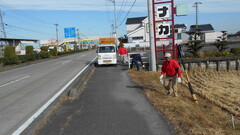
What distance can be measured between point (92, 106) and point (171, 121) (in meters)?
2.49

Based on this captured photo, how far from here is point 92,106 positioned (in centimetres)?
621

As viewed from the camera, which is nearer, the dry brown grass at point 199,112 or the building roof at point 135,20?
the dry brown grass at point 199,112

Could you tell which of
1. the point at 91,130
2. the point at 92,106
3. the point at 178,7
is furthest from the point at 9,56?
the point at 91,130

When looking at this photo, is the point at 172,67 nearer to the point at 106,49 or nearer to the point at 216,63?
the point at 216,63

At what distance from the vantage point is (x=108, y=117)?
5203 millimetres

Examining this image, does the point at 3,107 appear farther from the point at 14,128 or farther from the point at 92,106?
the point at 92,106

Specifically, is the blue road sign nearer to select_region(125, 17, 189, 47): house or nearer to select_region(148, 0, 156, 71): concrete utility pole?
select_region(125, 17, 189, 47): house

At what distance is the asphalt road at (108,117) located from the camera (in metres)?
4.39

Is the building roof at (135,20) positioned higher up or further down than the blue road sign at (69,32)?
higher up

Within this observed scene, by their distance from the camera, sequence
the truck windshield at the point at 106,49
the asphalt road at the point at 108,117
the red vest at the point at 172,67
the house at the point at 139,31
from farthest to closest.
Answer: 1. the house at the point at 139,31
2. the truck windshield at the point at 106,49
3. the red vest at the point at 172,67
4. the asphalt road at the point at 108,117

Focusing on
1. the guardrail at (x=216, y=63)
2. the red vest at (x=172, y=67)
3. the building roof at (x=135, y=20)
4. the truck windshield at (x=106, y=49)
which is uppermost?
the building roof at (x=135, y=20)

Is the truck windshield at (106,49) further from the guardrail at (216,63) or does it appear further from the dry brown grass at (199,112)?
the dry brown grass at (199,112)

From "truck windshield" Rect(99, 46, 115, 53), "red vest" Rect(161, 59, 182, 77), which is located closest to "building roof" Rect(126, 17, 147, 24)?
"truck windshield" Rect(99, 46, 115, 53)

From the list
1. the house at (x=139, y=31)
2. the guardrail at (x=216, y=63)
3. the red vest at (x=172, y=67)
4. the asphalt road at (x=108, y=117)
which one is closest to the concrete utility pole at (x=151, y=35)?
the guardrail at (x=216, y=63)
